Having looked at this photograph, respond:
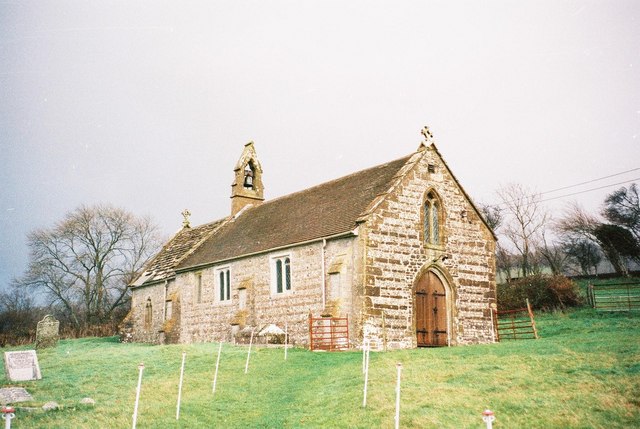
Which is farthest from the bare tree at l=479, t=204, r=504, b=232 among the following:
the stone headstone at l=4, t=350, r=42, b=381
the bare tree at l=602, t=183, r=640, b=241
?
the stone headstone at l=4, t=350, r=42, b=381

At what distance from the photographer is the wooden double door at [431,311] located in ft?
79.9

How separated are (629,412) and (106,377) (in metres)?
15.2

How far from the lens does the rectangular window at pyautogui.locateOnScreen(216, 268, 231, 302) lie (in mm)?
31031

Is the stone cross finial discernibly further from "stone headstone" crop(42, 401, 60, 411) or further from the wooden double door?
"stone headstone" crop(42, 401, 60, 411)

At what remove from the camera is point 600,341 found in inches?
725

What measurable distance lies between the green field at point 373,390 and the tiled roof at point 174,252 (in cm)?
1640

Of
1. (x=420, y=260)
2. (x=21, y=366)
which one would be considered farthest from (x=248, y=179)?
(x=21, y=366)

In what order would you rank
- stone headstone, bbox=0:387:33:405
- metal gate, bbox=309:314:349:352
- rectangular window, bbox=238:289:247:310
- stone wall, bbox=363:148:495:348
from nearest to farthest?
stone headstone, bbox=0:387:33:405 < metal gate, bbox=309:314:349:352 < stone wall, bbox=363:148:495:348 < rectangular window, bbox=238:289:247:310

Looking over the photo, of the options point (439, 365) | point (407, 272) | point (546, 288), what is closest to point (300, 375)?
point (439, 365)

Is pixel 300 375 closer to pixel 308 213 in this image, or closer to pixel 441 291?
pixel 441 291

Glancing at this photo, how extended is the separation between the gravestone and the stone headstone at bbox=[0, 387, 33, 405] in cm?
1781

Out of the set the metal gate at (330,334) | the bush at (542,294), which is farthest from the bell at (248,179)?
the bush at (542,294)

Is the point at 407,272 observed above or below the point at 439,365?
above

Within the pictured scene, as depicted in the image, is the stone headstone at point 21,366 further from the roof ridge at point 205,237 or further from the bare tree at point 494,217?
the bare tree at point 494,217
